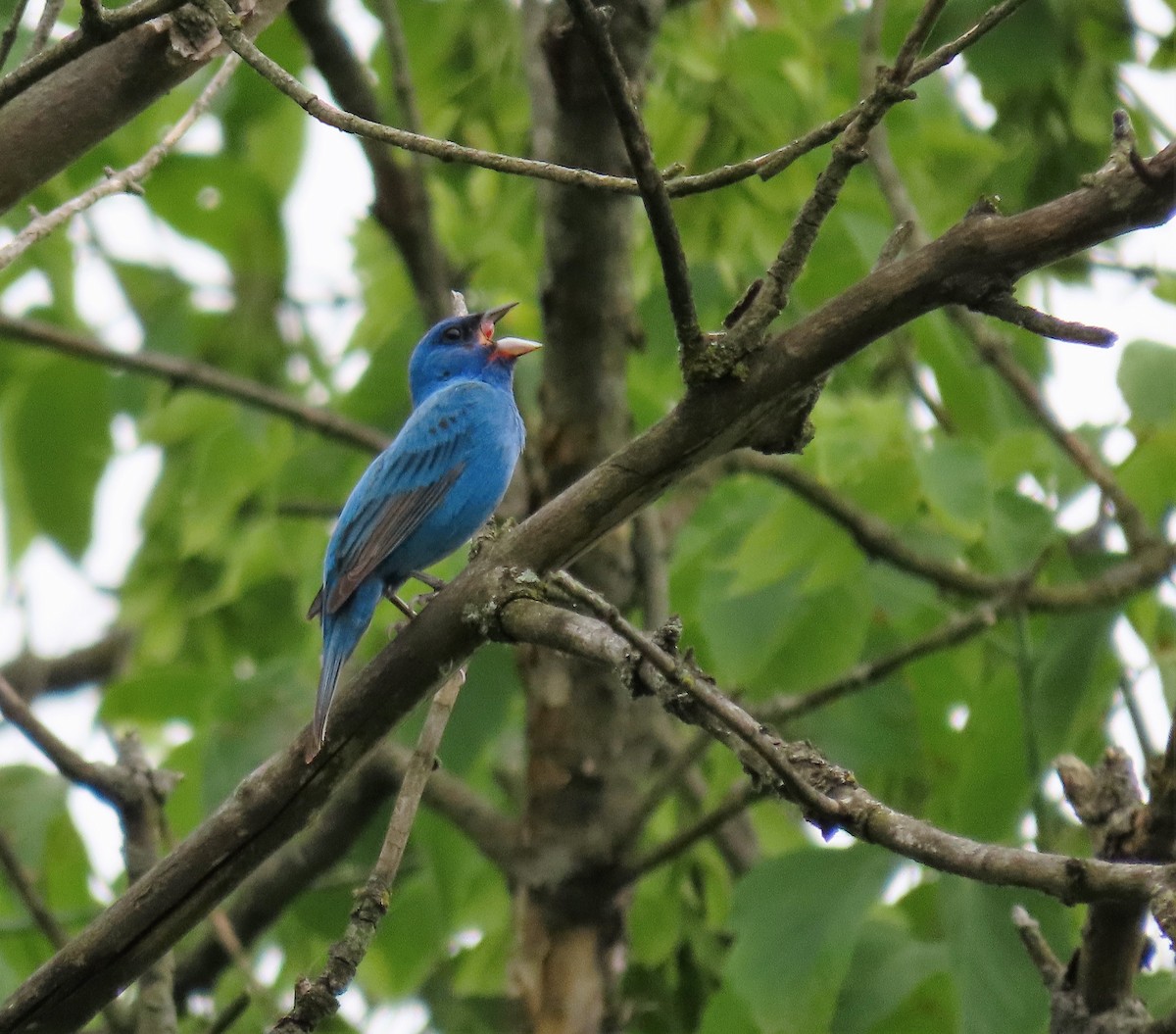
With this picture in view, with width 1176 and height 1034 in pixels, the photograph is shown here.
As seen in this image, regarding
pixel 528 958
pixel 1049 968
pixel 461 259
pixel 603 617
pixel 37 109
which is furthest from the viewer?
pixel 461 259

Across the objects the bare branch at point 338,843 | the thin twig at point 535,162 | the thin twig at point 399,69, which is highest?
the thin twig at point 399,69

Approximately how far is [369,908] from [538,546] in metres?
0.90

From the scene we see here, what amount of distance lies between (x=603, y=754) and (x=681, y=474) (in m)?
3.01

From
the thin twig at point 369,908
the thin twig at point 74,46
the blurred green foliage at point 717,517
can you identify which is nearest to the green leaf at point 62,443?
the blurred green foliage at point 717,517

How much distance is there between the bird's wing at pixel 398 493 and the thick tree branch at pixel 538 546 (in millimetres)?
1803

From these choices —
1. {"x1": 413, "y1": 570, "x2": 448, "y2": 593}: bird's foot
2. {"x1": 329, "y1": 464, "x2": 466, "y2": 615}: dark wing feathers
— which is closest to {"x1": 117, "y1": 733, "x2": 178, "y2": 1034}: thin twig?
{"x1": 329, "y1": 464, "x2": 466, "y2": 615}: dark wing feathers

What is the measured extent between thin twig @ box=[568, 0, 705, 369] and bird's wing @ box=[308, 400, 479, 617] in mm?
2496

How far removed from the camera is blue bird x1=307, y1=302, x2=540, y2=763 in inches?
200

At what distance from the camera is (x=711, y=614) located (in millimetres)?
5203

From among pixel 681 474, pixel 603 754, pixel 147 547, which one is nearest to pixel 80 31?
pixel 681 474

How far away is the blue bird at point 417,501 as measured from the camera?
5.07m

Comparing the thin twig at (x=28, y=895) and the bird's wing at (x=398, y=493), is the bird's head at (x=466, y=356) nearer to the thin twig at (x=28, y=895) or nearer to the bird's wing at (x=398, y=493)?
the bird's wing at (x=398, y=493)

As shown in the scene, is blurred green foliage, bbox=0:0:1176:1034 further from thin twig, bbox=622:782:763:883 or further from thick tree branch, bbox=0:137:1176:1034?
thick tree branch, bbox=0:137:1176:1034

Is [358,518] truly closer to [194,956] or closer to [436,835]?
[436,835]
